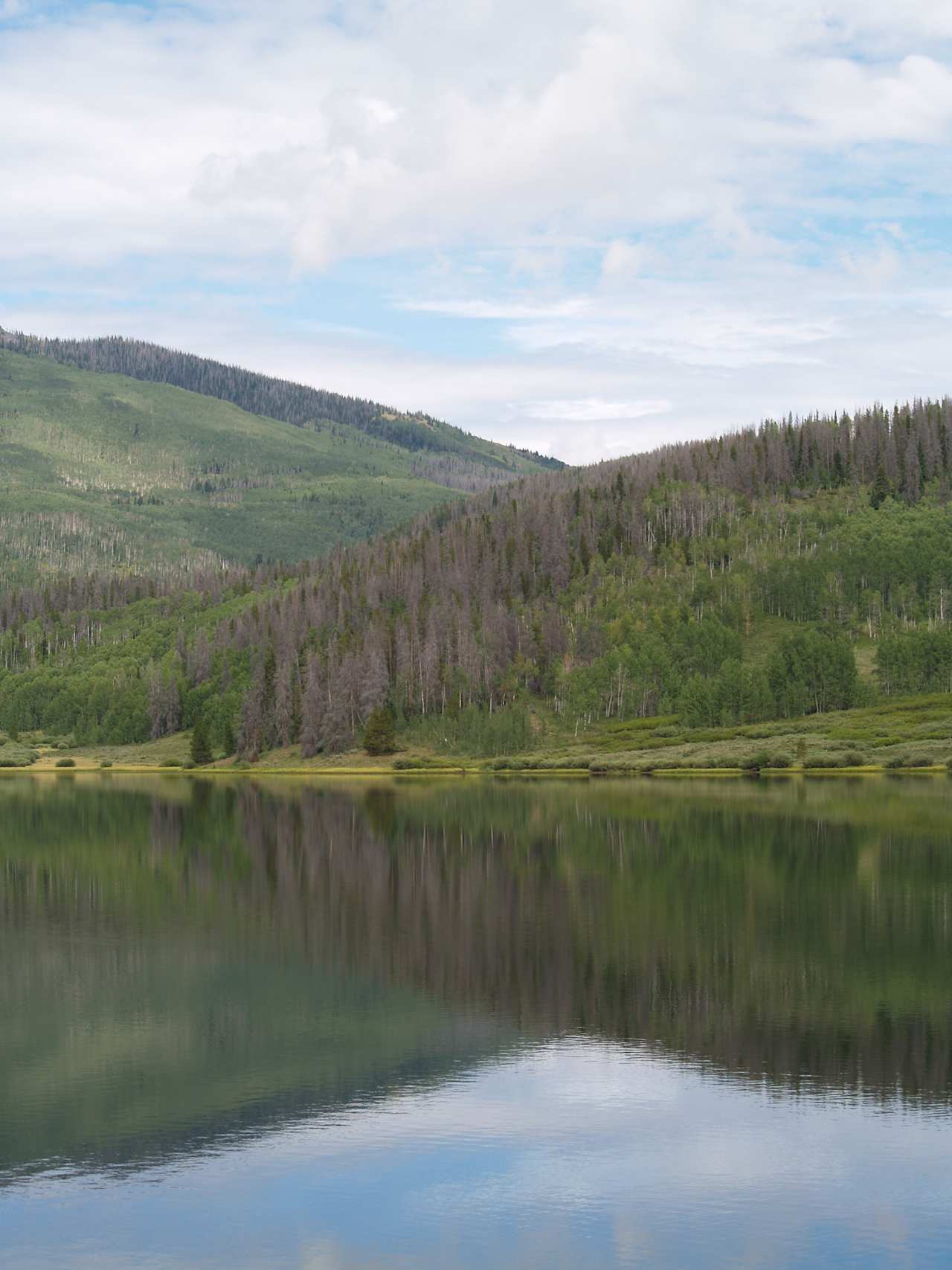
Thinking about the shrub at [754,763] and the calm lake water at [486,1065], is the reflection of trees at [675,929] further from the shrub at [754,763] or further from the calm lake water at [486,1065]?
the shrub at [754,763]

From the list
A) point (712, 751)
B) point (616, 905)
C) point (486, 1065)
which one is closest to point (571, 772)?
point (712, 751)

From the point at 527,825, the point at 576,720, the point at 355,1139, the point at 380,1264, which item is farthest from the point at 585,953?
the point at 576,720

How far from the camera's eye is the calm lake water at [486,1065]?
23.9 m

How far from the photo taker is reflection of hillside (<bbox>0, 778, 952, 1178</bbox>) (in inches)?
1291

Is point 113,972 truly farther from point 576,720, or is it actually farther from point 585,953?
point 576,720

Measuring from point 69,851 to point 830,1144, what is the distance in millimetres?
64530

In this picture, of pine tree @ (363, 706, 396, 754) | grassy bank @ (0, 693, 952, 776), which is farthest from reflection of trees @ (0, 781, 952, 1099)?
pine tree @ (363, 706, 396, 754)

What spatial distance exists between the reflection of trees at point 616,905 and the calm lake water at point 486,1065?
0.22m

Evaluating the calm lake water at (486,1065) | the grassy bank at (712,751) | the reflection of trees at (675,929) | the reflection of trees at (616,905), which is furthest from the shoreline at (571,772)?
the calm lake water at (486,1065)

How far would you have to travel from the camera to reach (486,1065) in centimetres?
3328

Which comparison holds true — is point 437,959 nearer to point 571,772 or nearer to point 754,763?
point 754,763

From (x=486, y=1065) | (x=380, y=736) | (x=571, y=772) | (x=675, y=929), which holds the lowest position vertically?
(x=571, y=772)

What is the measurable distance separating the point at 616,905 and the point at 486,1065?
23617 mm

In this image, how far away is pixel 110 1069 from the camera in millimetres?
33938
